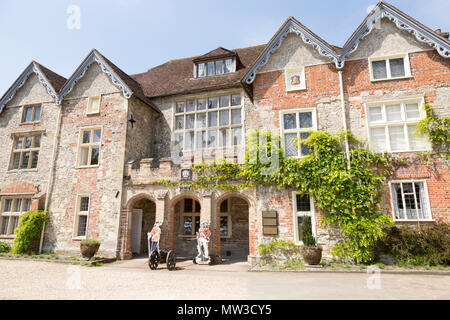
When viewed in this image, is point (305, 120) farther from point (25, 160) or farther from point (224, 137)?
point (25, 160)

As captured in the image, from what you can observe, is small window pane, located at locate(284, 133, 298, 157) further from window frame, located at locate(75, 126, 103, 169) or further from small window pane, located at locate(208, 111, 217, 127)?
window frame, located at locate(75, 126, 103, 169)

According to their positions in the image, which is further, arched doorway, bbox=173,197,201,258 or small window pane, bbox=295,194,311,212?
arched doorway, bbox=173,197,201,258

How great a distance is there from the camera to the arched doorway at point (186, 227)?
15.2 m

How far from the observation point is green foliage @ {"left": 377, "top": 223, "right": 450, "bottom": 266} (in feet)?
32.2

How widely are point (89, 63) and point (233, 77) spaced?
8.72 m

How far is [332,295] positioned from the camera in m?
6.34

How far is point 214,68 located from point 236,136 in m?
5.13

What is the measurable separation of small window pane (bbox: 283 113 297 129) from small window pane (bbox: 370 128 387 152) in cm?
340

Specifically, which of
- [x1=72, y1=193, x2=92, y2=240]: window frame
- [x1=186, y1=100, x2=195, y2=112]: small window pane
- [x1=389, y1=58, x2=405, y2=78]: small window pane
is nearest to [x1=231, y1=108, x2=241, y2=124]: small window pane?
[x1=186, y1=100, x2=195, y2=112]: small window pane

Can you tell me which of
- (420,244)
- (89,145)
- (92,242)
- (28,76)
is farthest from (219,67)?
(420,244)

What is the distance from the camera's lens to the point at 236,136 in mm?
15156

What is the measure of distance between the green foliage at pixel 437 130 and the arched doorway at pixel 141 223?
561 inches
